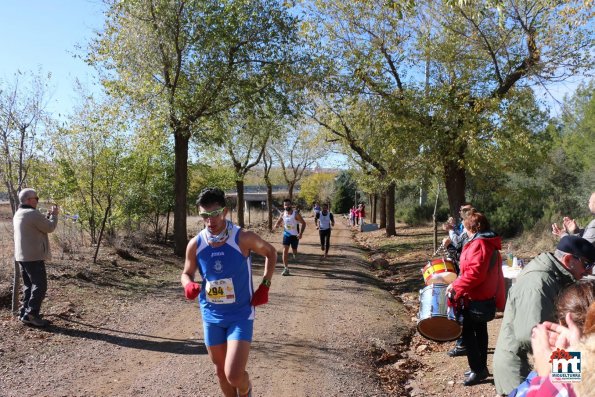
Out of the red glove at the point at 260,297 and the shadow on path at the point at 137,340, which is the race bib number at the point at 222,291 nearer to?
the red glove at the point at 260,297

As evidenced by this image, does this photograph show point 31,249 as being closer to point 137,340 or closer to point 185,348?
point 137,340

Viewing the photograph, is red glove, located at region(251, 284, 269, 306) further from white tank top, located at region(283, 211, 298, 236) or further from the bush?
the bush

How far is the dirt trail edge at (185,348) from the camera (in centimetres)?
530

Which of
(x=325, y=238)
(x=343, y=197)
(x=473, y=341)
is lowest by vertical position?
(x=473, y=341)

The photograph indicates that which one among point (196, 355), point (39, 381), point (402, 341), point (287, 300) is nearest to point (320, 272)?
point (287, 300)

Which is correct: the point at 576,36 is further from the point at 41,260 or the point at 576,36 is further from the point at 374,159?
the point at 41,260

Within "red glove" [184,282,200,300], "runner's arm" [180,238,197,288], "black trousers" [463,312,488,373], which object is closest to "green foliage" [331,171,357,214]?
"black trousers" [463,312,488,373]

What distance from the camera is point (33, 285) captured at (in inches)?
270

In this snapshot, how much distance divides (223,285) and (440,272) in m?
2.85

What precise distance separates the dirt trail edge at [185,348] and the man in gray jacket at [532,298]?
2177mm

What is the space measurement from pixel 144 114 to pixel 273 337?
844cm

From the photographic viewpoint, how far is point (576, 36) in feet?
39.9

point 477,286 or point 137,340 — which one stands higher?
point 477,286

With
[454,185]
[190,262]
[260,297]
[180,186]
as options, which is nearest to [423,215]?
[454,185]
